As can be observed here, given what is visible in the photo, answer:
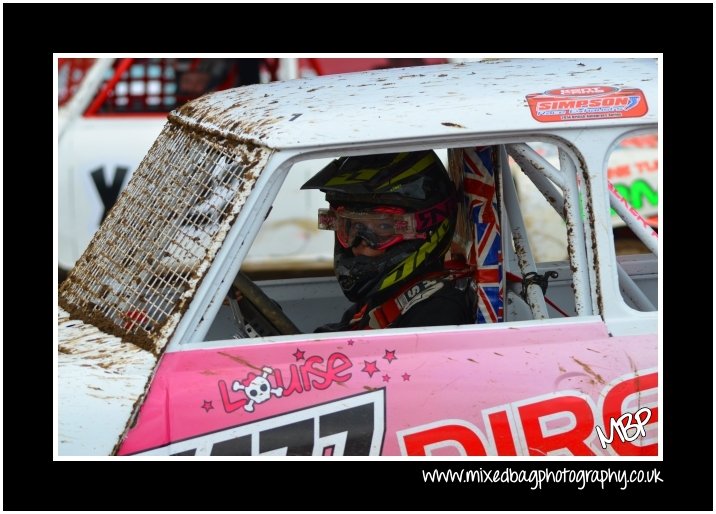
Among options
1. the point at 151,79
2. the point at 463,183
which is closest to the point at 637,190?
the point at 151,79

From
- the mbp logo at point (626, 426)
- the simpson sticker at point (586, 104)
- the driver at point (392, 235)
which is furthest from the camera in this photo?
the driver at point (392, 235)

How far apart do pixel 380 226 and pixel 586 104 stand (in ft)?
2.58

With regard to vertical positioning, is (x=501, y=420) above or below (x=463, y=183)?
below

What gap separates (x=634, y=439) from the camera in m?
2.67

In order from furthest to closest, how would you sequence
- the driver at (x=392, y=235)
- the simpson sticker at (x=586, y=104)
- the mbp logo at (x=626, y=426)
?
the driver at (x=392, y=235), the simpson sticker at (x=586, y=104), the mbp logo at (x=626, y=426)

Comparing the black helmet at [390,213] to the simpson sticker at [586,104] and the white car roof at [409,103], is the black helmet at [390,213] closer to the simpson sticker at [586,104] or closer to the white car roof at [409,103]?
the white car roof at [409,103]

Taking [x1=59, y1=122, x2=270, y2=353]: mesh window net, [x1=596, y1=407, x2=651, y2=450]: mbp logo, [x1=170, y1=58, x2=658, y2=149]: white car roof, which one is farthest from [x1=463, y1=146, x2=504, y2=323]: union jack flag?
[x1=59, y1=122, x2=270, y2=353]: mesh window net

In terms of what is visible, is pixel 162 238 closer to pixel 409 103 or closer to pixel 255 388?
pixel 255 388

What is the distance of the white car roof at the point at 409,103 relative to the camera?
2.69 metres

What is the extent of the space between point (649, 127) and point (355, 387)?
3.63ft

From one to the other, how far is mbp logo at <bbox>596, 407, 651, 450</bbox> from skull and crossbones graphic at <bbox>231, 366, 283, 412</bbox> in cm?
87

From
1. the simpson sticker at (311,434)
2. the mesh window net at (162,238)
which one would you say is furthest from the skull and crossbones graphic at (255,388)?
the mesh window net at (162,238)

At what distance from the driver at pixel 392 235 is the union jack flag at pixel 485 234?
75mm

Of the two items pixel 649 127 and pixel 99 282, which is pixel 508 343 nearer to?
pixel 649 127
